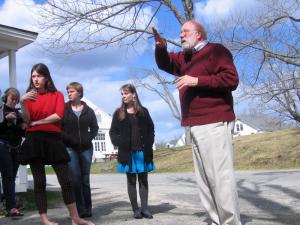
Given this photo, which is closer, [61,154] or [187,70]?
[187,70]

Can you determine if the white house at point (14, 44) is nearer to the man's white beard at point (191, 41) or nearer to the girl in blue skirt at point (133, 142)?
the girl in blue skirt at point (133, 142)

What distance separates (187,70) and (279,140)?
2237cm

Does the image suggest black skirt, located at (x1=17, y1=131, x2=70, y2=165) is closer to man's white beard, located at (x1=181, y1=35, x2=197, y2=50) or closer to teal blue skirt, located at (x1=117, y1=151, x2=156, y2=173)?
teal blue skirt, located at (x1=117, y1=151, x2=156, y2=173)

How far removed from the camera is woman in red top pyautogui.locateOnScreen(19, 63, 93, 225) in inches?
209

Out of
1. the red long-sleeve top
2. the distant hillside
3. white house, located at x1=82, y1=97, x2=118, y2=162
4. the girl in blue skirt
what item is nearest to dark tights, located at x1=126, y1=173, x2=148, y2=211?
the girl in blue skirt

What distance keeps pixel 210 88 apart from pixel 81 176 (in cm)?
276

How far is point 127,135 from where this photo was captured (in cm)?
654

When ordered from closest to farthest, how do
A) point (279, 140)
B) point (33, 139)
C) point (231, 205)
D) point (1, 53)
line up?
1. point (231, 205)
2. point (33, 139)
3. point (1, 53)
4. point (279, 140)

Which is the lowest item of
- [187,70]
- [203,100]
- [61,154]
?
[61,154]

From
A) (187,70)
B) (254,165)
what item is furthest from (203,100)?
(254,165)

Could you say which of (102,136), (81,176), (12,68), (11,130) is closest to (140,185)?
(81,176)

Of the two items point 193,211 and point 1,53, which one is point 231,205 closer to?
point 193,211

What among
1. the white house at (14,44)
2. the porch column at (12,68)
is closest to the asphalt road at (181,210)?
the white house at (14,44)

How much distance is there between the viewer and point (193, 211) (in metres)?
6.78
